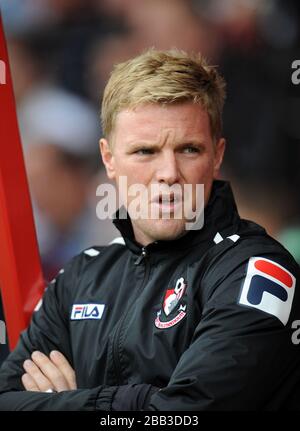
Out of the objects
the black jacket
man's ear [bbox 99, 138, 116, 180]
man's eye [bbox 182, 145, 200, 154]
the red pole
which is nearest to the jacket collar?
the black jacket

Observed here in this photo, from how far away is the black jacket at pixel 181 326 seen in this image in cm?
135

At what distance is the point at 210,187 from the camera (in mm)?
1692

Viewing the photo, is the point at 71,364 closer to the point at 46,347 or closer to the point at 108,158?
the point at 46,347

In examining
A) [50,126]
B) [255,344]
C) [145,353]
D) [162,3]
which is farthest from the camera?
[50,126]

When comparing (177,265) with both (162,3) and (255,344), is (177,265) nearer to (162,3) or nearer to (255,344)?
(255,344)

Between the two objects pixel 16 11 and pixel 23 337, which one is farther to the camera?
pixel 16 11

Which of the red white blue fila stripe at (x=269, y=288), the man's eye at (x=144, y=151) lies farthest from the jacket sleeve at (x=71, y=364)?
the man's eye at (x=144, y=151)

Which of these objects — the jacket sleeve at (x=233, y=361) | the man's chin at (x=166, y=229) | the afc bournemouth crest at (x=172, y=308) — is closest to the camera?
the jacket sleeve at (x=233, y=361)

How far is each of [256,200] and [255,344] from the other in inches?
37.1

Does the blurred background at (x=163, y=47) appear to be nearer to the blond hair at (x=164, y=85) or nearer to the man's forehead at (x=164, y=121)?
the blond hair at (x=164, y=85)

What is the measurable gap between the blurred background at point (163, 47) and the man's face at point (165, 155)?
0.58m

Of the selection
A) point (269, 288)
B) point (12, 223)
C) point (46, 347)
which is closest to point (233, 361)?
point (269, 288)
